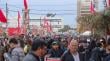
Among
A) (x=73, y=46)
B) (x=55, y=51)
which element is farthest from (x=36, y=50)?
(x=55, y=51)

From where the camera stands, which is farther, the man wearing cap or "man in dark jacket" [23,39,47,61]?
the man wearing cap

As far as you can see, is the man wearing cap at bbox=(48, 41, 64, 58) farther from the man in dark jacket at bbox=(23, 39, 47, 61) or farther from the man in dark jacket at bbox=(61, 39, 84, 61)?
the man in dark jacket at bbox=(23, 39, 47, 61)

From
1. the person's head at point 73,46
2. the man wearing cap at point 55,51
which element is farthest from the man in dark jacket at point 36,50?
the man wearing cap at point 55,51

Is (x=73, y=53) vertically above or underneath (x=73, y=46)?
underneath

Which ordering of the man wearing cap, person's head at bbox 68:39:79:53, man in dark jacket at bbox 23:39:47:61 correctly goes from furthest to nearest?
the man wearing cap, person's head at bbox 68:39:79:53, man in dark jacket at bbox 23:39:47:61

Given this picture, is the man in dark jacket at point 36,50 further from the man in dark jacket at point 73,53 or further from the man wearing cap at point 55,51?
the man wearing cap at point 55,51

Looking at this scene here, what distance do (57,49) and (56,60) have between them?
249cm

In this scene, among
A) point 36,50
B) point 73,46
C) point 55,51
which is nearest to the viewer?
point 36,50

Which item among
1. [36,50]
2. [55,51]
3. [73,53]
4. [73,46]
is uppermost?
[36,50]

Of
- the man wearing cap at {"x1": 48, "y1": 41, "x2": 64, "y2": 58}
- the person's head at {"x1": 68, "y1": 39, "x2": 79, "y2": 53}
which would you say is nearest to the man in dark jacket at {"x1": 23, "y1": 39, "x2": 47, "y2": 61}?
the person's head at {"x1": 68, "y1": 39, "x2": 79, "y2": 53}

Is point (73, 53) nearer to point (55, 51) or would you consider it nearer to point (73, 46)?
point (73, 46)

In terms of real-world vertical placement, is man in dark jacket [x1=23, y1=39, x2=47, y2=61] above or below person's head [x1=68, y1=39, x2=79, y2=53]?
above

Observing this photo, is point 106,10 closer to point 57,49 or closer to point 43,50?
point 57,49

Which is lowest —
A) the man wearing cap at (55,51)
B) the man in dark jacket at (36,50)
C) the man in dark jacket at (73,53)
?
the man wearing cap at (55,51)
